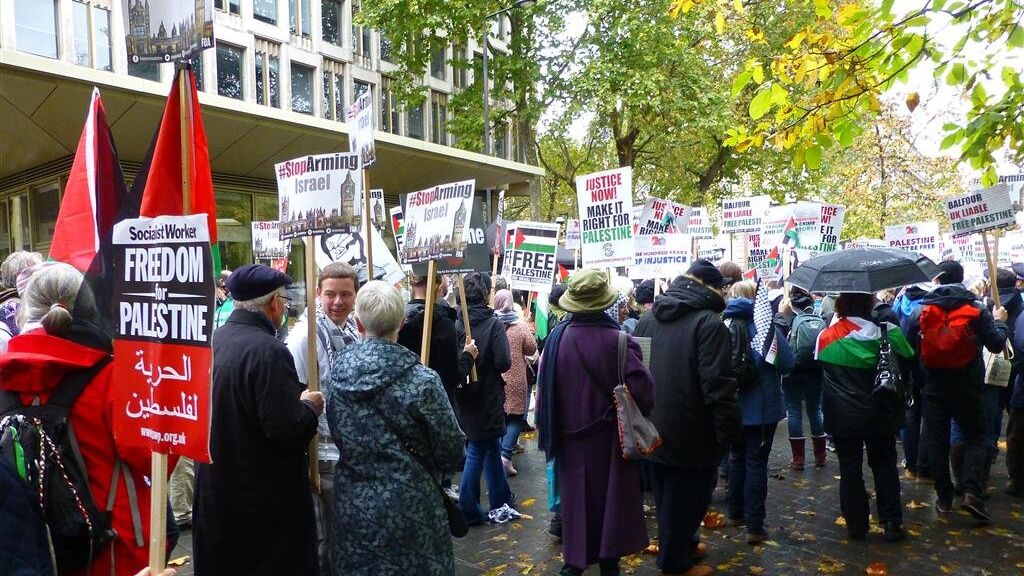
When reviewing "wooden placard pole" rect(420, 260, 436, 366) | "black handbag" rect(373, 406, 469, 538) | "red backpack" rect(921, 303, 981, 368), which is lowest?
"black handbag" rect(373, 406, 469, 538)

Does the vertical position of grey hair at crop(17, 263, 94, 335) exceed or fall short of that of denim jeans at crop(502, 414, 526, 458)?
it exceeds it

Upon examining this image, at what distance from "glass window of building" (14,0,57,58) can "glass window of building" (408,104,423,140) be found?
15.1 m

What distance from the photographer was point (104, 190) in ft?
12.0

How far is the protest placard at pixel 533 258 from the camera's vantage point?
9.09 m

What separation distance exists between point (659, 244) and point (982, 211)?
12.4 feet

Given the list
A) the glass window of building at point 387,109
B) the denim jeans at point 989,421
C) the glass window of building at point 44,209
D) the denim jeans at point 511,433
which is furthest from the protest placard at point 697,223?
the glass window of building at point 387,109

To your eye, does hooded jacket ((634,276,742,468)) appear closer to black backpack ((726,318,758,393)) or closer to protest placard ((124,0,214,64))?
black backpack ((726,318,758,393))

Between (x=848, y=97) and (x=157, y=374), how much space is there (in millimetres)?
4759

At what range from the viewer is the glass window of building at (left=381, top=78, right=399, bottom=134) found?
106 ft

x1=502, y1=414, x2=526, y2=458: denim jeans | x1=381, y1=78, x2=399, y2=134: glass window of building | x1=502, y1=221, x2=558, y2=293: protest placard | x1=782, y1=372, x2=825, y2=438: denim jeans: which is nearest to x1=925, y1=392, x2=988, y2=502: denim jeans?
x1=782, y1=372, x2=825, y2=438: denim jeans

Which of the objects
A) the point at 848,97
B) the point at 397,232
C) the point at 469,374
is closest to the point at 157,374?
the point at 469,374

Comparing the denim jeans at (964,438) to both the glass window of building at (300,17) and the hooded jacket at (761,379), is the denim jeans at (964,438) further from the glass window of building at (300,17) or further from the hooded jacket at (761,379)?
the glass window of building at (300,17)

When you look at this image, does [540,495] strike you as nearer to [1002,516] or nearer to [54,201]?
[1002,516]

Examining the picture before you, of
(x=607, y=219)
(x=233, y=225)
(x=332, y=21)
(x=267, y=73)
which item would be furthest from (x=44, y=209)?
(x=332, y=21)
